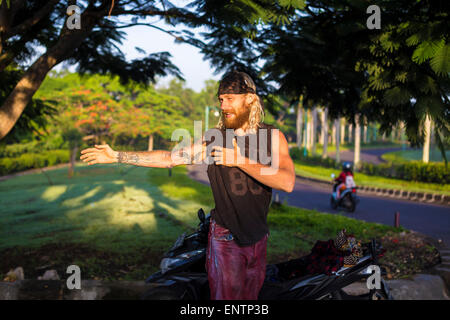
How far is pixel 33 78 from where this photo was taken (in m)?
4.53

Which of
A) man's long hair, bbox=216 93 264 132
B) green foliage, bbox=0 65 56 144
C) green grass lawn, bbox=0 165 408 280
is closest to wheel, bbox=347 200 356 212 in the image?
green grass lawn, bbox=0 165 408 280

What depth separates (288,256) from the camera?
20.0 ft

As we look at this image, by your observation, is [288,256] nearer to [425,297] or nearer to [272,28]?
[425,297]

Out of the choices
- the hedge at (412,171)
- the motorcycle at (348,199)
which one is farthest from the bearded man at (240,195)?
the hedge at (412,171)

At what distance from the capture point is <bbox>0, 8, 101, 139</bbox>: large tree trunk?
14.4 ft

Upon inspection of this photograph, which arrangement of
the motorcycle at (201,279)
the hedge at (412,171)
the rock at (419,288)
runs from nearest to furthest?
the motorcycle at (201,279) → the rock at (419,288) → the hedge at (412,171)

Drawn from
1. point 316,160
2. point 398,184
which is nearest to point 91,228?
point 398,184

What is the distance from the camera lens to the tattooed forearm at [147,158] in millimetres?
2385

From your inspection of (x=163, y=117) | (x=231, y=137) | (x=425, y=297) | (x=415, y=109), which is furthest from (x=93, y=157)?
(x=163, y=117)

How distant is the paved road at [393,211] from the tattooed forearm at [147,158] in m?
6.77

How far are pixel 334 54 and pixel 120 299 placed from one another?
369 centimetres

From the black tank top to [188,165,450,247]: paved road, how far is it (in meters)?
6.57

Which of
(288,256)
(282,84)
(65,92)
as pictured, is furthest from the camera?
(65,92)

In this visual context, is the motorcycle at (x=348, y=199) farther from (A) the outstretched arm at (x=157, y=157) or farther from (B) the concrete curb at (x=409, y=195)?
(A) the outstretched arm at (x=157, y=157)
